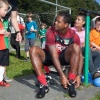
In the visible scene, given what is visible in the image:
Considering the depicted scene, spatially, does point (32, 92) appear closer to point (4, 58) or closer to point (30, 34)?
point (4, 58)

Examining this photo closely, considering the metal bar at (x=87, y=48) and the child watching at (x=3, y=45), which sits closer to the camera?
the child watching at (x=3, y=45)

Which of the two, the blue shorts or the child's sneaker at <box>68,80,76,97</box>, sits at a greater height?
the blue shorts

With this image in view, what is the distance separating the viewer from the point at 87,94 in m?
4.39

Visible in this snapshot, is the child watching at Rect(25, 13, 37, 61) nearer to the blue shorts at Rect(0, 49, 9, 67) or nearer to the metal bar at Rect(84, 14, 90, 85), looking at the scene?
the blue shorts at Rect(0, 49, 9, 67)

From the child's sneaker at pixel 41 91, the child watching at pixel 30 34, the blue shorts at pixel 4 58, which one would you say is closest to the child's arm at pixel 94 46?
the child's sneaker at pixel 41 91

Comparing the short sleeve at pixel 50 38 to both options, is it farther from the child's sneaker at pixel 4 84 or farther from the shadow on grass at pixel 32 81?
the child's sneaker at pixel 4 84

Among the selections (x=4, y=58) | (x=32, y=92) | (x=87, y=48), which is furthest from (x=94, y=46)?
(x=4, y=58)

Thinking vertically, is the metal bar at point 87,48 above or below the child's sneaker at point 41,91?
above

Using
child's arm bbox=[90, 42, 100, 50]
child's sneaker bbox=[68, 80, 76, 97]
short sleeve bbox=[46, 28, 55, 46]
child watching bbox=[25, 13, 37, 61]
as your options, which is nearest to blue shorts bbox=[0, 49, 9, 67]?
short sleeve bbox=[46, 28, 55, 46]

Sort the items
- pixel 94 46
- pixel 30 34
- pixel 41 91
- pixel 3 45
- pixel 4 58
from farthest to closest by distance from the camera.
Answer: pixel 30 34
pixel 94 46
pixel 4 58
pixel 3 45
pixel 41 91

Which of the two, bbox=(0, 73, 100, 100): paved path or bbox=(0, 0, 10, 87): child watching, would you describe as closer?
bbox=(0, 73, 100, 100): paved path

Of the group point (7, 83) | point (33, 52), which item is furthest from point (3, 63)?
point (33, 52)

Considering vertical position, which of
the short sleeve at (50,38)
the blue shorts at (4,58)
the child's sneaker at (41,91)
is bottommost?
the child's sneaker at (41,91)

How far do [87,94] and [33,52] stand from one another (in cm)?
108
